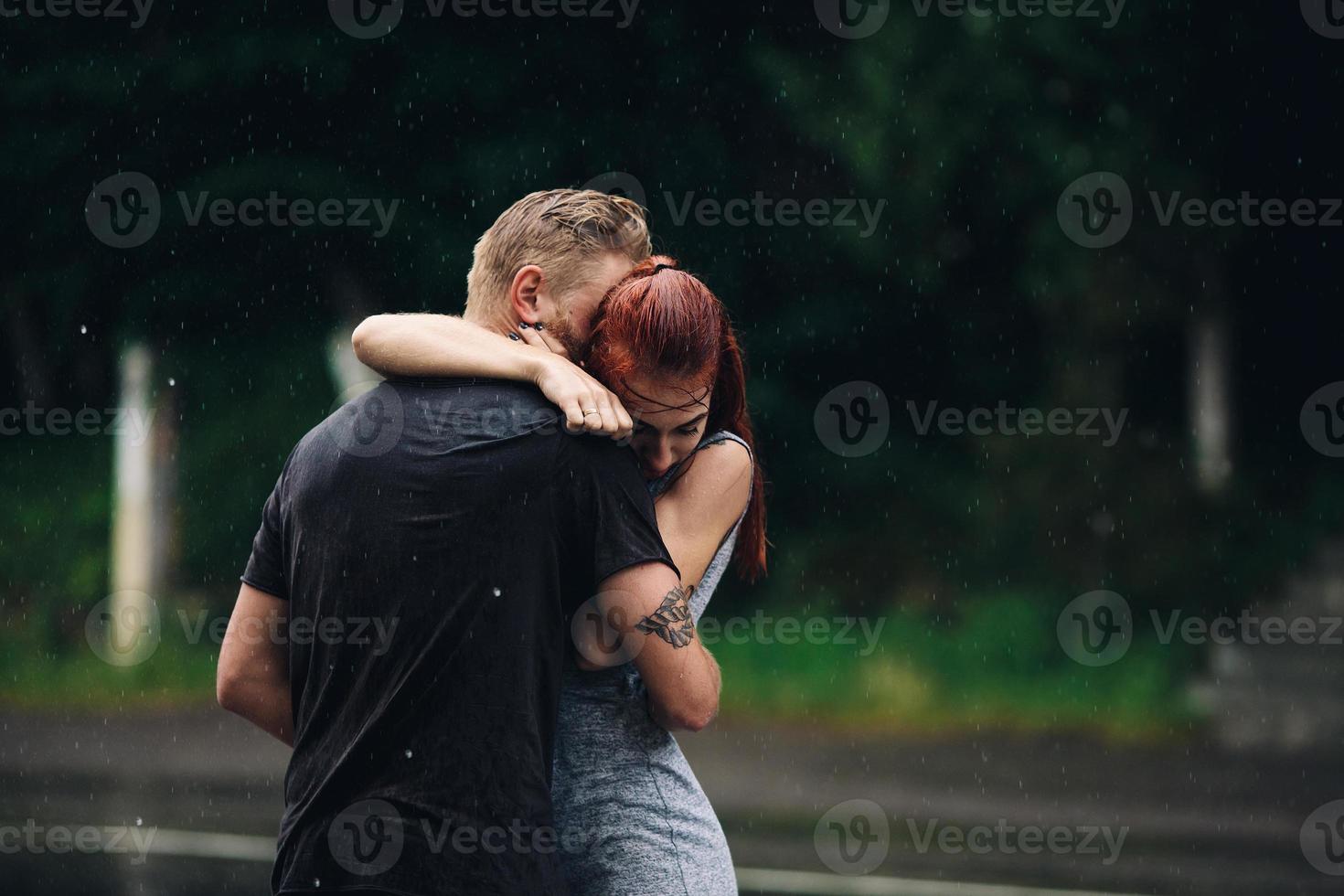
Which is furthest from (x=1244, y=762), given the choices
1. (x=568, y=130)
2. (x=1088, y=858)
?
(x=568, y=130)

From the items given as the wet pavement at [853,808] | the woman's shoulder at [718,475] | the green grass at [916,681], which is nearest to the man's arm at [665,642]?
the woman's shoulder at [718,475]

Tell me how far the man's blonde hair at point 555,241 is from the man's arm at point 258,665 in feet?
1.92

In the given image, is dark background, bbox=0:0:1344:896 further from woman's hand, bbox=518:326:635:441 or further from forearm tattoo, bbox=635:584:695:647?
woman's hand, bbox=518:326:635:441

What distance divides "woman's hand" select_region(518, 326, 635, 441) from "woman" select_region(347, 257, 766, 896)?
0.15 ft

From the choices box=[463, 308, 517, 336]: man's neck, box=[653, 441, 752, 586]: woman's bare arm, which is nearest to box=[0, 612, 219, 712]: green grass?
box=[463, 308, 517, 336]: man's neck

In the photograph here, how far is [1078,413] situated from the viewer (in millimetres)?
12508

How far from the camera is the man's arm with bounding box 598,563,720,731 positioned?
86.1 inches

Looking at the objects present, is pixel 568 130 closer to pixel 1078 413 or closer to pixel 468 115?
pixel 468 115

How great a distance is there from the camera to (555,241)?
2514 millimetres

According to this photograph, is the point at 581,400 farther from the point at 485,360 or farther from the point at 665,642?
the point at 665,642

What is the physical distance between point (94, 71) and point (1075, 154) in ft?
24.6

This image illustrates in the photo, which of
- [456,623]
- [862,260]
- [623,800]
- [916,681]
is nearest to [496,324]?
[456,623]

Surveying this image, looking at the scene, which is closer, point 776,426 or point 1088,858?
point 1088,858

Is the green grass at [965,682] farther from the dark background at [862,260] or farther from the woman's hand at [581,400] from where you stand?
the woman's hand at [581,400]
